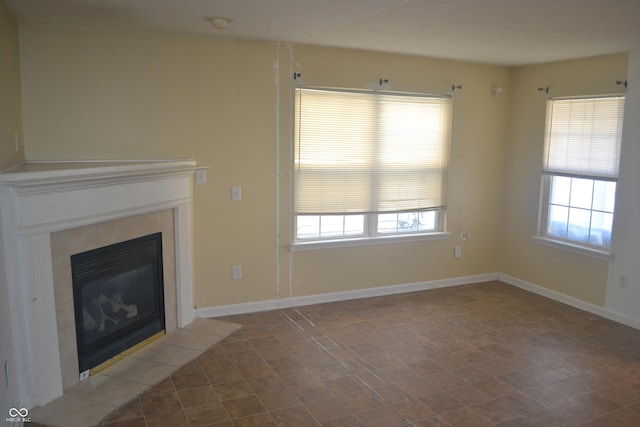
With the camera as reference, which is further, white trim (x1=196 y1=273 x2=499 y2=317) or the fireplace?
white trim (x1=196 y1=273 x2=499 y2=317)

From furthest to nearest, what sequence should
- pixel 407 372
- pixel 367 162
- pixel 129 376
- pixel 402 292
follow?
pixel 402 292 → pixel 367 162 → pixel 407 372 → pixel 129 376

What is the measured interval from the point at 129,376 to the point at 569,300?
13.3 feet

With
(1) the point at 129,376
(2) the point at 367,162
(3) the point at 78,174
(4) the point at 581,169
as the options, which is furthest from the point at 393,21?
(1) the point at 129,376

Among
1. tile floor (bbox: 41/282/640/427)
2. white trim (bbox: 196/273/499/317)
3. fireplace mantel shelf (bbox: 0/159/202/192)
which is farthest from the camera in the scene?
white trim (bbox: 196/273/499/317)

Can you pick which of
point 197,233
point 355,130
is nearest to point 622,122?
point 355,130

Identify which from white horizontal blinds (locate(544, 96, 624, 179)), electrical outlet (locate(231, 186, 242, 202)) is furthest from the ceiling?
electrical outlet (locate(231, 186, 242, 202))

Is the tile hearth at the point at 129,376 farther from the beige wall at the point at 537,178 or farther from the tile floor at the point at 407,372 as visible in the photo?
the beige wall at the point at 537,178

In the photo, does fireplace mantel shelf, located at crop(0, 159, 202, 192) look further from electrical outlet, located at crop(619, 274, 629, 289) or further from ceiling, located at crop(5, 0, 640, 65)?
electrical outlet, located at crop(619, 274, 629, 289)

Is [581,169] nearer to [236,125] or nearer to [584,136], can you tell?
[584,136]

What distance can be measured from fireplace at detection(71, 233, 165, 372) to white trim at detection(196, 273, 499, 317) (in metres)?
0.64

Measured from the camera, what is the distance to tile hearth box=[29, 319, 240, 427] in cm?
286

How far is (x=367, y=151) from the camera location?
15.8 feet

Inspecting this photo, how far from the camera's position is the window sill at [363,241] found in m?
4.71

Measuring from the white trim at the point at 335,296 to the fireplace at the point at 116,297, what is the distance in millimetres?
640
